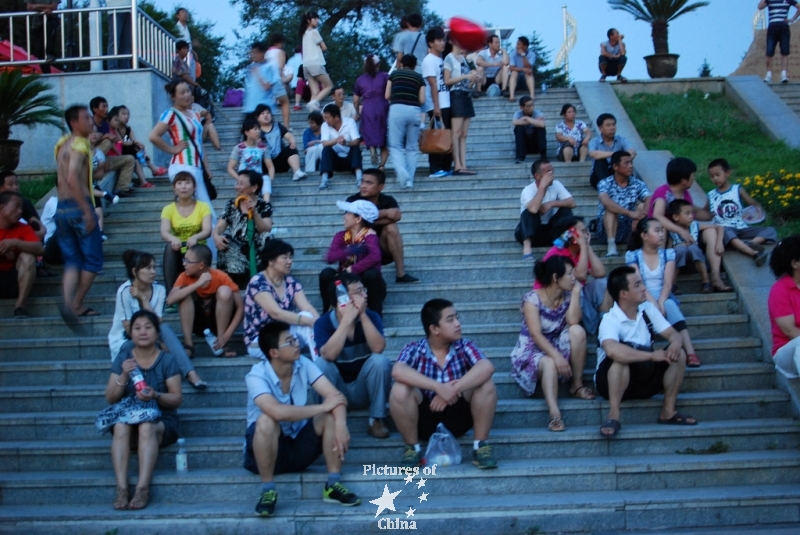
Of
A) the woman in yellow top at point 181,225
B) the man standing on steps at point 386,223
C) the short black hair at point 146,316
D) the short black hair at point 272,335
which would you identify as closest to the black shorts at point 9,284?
the woman in yellow top at point 181,225

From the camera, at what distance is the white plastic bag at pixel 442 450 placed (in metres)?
6.25

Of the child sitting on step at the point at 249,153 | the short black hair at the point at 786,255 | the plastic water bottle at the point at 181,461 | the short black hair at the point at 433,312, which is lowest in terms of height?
the plastic water bottle at the point at 181,461

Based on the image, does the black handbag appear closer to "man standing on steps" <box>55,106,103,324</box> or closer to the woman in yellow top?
the woman in yellow top

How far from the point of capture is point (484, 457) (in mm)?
6168

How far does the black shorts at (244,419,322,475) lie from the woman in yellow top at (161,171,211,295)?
2.46 m

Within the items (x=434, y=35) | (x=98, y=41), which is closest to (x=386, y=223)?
(x=434, y=35)

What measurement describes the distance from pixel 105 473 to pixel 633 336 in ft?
12.7

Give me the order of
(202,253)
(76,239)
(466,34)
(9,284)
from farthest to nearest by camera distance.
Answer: (466,34), (9,284), (76,239), (202,253)

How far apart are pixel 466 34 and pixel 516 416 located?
7.29m

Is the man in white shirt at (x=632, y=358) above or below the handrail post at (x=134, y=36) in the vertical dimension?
below

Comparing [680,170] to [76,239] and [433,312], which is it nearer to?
[433,312]

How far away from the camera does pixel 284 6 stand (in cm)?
2620

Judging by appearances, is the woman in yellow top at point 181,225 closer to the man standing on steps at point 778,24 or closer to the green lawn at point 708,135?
the green lawn at point 708,135

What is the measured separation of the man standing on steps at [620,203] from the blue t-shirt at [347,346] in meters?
3.02
